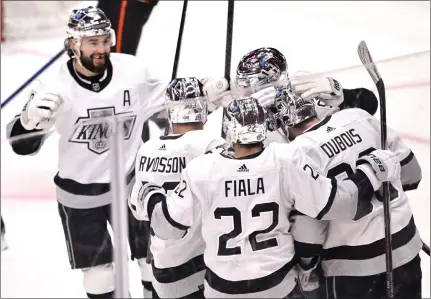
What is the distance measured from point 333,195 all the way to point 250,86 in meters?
0.43

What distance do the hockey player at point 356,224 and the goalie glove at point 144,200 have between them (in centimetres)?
34

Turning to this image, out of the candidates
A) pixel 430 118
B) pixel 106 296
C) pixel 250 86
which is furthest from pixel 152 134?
pixel 430 118

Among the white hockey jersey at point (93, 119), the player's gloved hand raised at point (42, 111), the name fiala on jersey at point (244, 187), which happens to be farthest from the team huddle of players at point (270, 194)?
the player's gloved hand raised at point (42, 111)

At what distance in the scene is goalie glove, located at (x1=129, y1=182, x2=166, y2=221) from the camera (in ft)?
6.18

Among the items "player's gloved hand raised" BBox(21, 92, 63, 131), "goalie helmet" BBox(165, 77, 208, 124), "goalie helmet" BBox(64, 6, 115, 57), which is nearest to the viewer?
"goalie helmet" BBox(165, 77, 208, 124)

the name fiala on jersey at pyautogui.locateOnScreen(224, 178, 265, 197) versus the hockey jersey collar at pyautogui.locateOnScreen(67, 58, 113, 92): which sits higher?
the hockey jersey collar at pyautogui.locateOnScreen(67, 58, 113, 92)

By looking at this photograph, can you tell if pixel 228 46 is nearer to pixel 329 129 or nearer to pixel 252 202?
pixel 329 129

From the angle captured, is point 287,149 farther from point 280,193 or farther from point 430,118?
point 430,118

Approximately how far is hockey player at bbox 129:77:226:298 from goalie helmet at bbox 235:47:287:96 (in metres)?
0.16

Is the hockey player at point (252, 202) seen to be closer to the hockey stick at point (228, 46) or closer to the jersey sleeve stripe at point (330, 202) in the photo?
the jersey sleeve stripe at point (330, 202)

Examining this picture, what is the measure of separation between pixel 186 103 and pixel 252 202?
1.21 feet

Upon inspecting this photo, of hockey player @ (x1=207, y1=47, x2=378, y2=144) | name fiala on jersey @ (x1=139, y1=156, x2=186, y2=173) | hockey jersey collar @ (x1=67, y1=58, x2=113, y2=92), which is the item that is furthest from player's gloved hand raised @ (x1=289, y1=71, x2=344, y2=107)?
hockey jersey collar @ (x1=67, y1=58, x2=113, y2=92)

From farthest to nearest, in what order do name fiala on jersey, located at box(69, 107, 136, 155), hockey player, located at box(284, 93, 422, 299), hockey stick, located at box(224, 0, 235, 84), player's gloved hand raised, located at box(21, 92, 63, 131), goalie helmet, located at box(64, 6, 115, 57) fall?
hockey stick, located at box(224, 0, 235, 84)
goalie helmet, located at box(64, 6, 115, 57)
player's gloved hand raised, located at box(21, 92, 63, 131)
hockey player, located at box(284, 93, 422, 299)
name fiala on jersey, located at box(69, 107, 136, 155)

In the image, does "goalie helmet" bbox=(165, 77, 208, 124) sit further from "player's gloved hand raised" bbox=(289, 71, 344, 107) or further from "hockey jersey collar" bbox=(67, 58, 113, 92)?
"hockey jersey collar" bbox=(67, 58, 113, 92)
